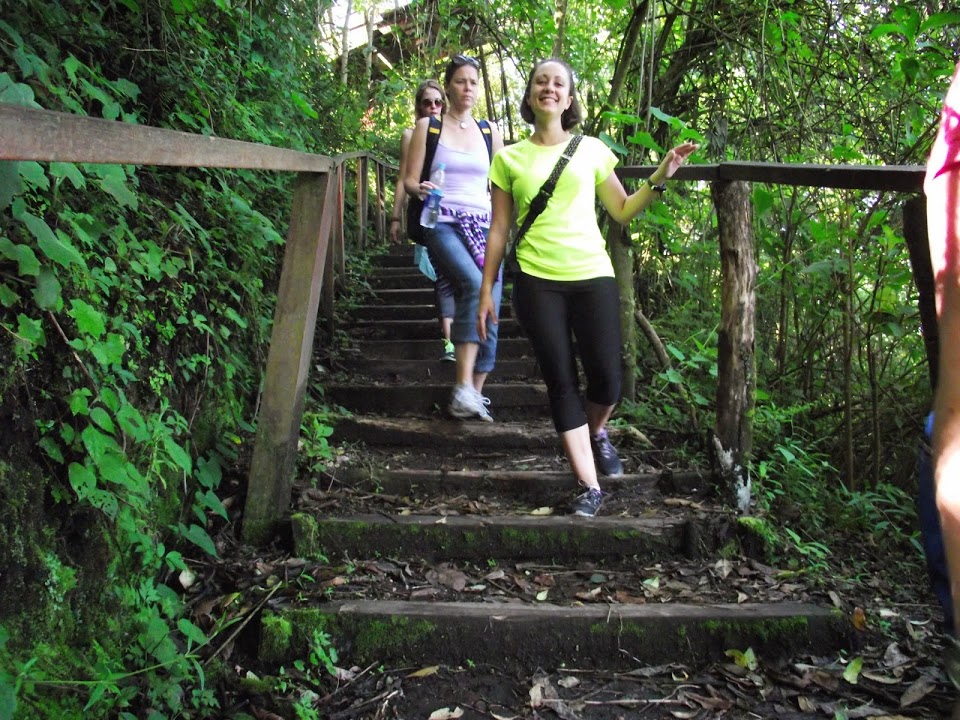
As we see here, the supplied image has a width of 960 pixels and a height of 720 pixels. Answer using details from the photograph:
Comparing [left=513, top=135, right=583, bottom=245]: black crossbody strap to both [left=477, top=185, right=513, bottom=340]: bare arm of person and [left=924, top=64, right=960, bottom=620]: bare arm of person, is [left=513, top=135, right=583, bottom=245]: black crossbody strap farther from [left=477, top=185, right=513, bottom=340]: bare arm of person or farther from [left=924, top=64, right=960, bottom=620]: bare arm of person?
[left=924, top=64, right=960, bottom=620]: bare arm of person

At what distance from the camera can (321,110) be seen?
22.8 ft

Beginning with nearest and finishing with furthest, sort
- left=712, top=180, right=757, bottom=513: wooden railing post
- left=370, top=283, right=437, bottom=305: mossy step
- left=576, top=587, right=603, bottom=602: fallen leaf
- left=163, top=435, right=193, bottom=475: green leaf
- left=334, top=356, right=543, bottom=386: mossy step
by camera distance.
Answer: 1. left=163, top=435, right=193, bottom=475: green leaf
2. left=576, top=587, right=603, bottom=602: fallen leaf
3. left=712, top=180, right=757, bottom=513: wooden railing post
4. left=334, top=356, right=543, bottom=386: mossy step
5. left=370, top=283, right=437, bottom=305: mossy step

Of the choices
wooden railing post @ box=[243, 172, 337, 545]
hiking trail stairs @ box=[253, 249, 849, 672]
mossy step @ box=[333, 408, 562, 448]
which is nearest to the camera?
hiking trail stairs @ box=[253, 249, 849, 672]

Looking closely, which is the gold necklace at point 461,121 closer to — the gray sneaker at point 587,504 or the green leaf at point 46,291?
the gray sneaker at point 587,504

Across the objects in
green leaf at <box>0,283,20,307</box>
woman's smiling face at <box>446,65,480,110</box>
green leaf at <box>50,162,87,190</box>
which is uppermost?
woman's smiling face at <box>446,65,480,110</box>

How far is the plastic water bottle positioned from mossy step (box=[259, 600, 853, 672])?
2019mm

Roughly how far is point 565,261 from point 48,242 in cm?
172

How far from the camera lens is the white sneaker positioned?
3.74 metres

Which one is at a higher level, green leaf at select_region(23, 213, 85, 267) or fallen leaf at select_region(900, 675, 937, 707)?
green leaf at select_region(23, 213, 85, 267)

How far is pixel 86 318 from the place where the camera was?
1846 mm

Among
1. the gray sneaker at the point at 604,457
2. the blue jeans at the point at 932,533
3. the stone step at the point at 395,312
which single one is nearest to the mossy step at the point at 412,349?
the stone step at the point at 395,312

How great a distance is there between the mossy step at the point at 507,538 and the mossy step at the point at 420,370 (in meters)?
1.79

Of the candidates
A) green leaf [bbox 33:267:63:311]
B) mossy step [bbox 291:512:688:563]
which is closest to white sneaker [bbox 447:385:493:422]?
mossy step [bbox 291:512:688:563]

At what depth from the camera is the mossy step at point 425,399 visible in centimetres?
401
